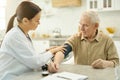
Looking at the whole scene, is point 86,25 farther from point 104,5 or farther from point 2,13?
point 2,13

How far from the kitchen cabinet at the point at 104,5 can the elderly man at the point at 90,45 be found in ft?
8.73

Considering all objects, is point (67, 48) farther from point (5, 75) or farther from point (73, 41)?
point (5, 75)

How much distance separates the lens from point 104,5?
202 inches

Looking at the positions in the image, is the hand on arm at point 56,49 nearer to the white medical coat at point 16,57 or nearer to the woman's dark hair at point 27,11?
the white medical coat at point 16,57

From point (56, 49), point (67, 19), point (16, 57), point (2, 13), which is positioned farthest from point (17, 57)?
point (2, 13)

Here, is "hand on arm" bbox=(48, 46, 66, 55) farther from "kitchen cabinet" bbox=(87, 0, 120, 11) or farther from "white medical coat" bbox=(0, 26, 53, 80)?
"kitchen cabinet" bbox=(87, 0, 120, 11)

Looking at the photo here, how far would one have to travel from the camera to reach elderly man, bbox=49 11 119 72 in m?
2.41

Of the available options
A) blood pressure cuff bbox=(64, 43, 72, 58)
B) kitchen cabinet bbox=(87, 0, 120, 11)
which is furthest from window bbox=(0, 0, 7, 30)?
blood pressure cuff bbox=(64, 43, 72, 58)

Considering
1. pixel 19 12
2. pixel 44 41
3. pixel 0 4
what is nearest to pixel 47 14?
pixel 44 41

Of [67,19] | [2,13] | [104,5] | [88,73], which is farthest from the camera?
[2,13]

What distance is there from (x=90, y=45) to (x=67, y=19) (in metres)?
3.48

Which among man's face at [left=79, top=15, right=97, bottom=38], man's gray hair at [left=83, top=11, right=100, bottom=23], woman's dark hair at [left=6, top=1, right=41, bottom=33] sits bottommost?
man's face at [left=79, top=15, right=97, bottom=38]

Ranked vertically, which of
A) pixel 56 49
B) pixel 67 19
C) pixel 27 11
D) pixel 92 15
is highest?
pixel 27 11

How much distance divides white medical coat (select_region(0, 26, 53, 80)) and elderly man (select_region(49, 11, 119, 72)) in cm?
50
